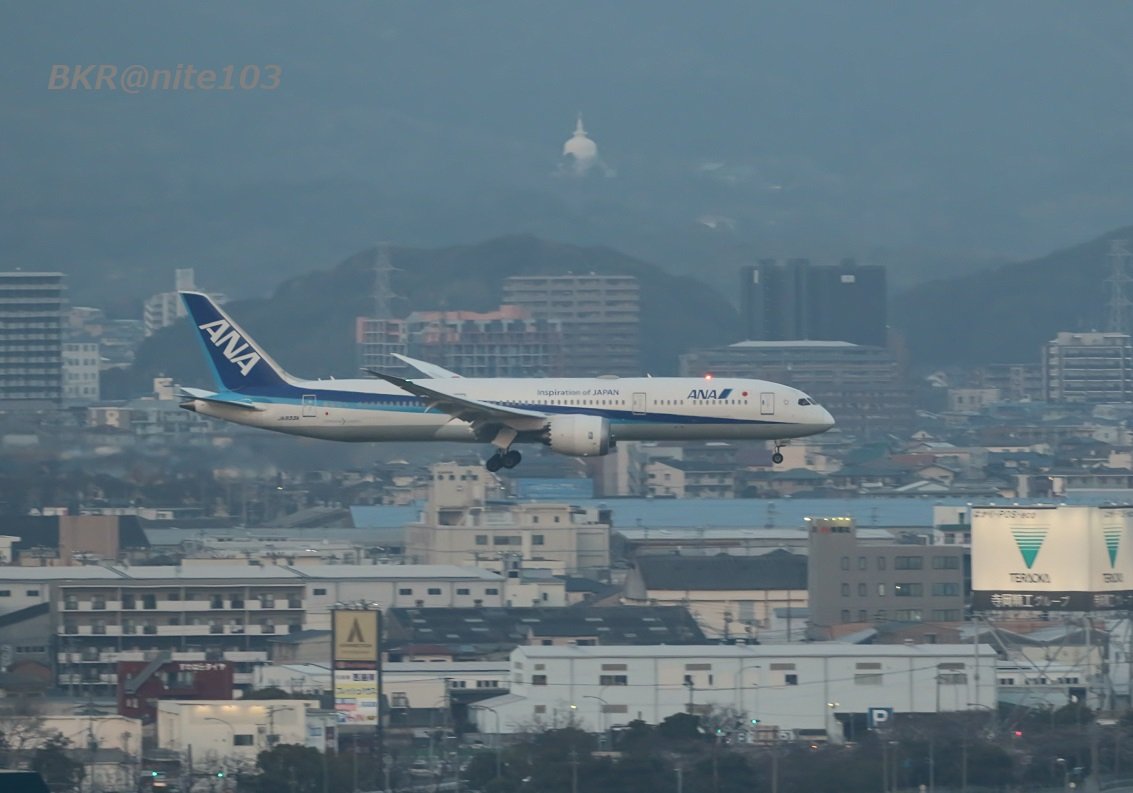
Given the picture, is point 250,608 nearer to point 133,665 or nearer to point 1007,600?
point 133,665

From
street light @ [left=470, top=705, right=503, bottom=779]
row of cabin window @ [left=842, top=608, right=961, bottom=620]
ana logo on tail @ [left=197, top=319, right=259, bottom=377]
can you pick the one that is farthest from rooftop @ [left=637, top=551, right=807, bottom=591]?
ana logo on tail @ [left=197, top=319, right=259, bottom=377]

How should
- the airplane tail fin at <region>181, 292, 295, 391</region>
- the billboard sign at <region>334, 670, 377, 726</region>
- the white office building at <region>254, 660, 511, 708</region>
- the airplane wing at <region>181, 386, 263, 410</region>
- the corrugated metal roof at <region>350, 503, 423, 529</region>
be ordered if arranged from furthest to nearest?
the corrugated metal roof at <region>350, 503, 423, 529</region> < the white office building at <region>254, 660, 511, 708</region> < the billboard sign at <region>334, 670, 377, 726</region> < the airplane tail fin at <region>181, 292, 295, 391</region> < the airplane wing at <region>181, 386, 263, 410</region>

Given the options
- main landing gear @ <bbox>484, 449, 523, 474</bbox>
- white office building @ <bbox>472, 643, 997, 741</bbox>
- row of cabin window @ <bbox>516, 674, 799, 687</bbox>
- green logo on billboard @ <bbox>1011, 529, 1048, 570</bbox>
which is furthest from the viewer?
green logo on billboard @ <bbox>1011, 529, 1048, 570</bbox>

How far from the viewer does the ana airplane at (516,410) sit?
6250cm

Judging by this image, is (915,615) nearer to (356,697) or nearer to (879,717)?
(879,717)

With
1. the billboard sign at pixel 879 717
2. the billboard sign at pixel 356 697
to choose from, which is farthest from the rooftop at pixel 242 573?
the billboard sign at pixel 879 717

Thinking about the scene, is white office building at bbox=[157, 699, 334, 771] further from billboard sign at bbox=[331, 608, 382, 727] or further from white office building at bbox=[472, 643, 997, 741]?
white office building at bbox=[472, 643, 997, 741]

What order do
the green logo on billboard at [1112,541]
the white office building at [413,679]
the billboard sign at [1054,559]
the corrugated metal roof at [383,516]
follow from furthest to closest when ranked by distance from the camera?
the corrugated metal roof at [383,516] → the billboard sign at [1054,559] → the green logo on billboard at [1112,541] → the white office building at [413,679]

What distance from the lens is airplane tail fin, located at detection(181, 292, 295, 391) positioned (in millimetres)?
64938

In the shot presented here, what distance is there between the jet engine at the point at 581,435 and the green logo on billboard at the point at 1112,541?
2739 centimetres

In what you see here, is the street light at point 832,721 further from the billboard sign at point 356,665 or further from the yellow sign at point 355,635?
the yellow sign at point 355,635

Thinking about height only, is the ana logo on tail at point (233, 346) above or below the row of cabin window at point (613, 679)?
above

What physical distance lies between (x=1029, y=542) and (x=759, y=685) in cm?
1493

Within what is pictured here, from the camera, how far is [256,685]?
78.0 meters
